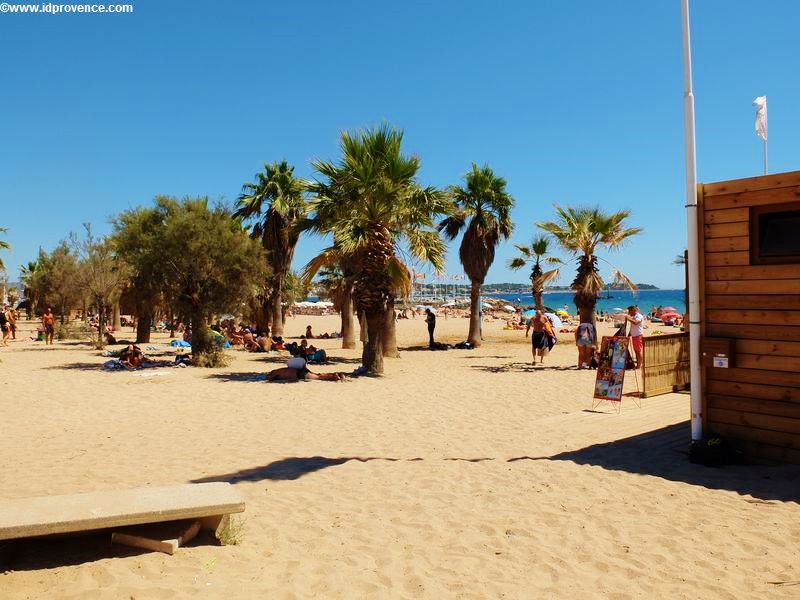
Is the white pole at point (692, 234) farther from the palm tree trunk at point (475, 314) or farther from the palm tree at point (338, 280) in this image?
the palm tree trunk at point (475, 314)

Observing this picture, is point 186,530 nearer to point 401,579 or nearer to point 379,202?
point 401,579

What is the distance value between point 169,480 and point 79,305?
28113mm

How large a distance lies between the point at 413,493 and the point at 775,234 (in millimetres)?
5200

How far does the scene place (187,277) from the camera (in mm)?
17594

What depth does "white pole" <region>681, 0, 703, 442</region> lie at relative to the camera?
708cm

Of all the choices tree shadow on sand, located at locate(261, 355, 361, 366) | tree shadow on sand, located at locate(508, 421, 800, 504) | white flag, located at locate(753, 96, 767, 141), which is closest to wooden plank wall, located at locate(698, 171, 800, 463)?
tree shadow on sand, located at locate(508, 421, 800, 504)

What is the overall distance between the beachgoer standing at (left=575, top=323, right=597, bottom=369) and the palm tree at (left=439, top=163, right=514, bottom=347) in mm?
8423

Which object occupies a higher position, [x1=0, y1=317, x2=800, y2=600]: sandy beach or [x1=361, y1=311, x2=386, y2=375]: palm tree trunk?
[x1=361, y1=311, x2=386, y2=375]: palm tree trunk

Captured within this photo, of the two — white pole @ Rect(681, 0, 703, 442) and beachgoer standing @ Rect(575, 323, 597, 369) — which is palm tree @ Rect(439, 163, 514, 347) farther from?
white pole @ Rect(681, 0, 703, 442)

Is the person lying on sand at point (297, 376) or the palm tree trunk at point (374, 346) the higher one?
the palm tree trunk at point (374, 346)

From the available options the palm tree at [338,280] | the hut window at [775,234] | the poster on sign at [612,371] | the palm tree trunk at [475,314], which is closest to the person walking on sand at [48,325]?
the palm tree at [338,280]

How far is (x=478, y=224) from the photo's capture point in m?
24.9

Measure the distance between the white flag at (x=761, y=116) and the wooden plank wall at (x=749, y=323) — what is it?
1.01m

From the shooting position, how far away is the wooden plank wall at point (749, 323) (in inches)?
257
